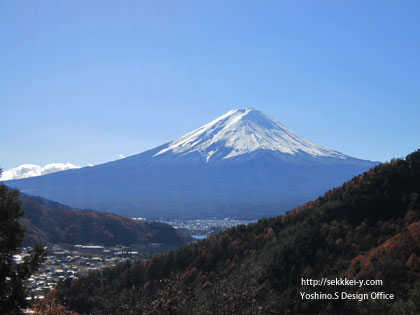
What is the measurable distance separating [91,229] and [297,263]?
92845 mm

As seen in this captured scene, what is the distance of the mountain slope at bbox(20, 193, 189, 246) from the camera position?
366 feet

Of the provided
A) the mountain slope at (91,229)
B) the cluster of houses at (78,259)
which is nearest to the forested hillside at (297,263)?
the cluster of houses at (78,259)

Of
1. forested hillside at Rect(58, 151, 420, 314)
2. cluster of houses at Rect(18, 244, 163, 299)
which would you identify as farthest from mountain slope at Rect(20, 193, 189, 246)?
forested hillside at Rect(58, 151, 420, 314)

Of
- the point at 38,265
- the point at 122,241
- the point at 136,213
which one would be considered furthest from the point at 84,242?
the point at 38,265

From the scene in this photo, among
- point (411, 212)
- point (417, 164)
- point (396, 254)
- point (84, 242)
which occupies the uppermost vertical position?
point (417, 164)

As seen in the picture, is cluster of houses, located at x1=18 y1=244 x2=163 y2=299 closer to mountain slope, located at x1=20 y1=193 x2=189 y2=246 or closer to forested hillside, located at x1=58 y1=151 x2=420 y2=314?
mountain slope, located at x1=20 y1=193 x2=189 y2=246

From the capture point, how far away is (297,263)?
3712 cm

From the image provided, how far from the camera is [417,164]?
45.9 metres

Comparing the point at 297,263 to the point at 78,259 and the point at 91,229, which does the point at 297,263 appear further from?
the point at 91,229

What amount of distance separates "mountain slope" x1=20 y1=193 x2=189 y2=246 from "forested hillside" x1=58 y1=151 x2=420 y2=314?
61.3 meters

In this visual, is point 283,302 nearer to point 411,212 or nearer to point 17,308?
point 411,212

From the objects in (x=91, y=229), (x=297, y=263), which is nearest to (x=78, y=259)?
(x=91, y=229)

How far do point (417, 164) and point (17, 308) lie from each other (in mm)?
43738

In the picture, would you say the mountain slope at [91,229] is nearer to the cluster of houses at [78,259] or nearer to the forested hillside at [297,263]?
the cluster of houses at [78,259]
